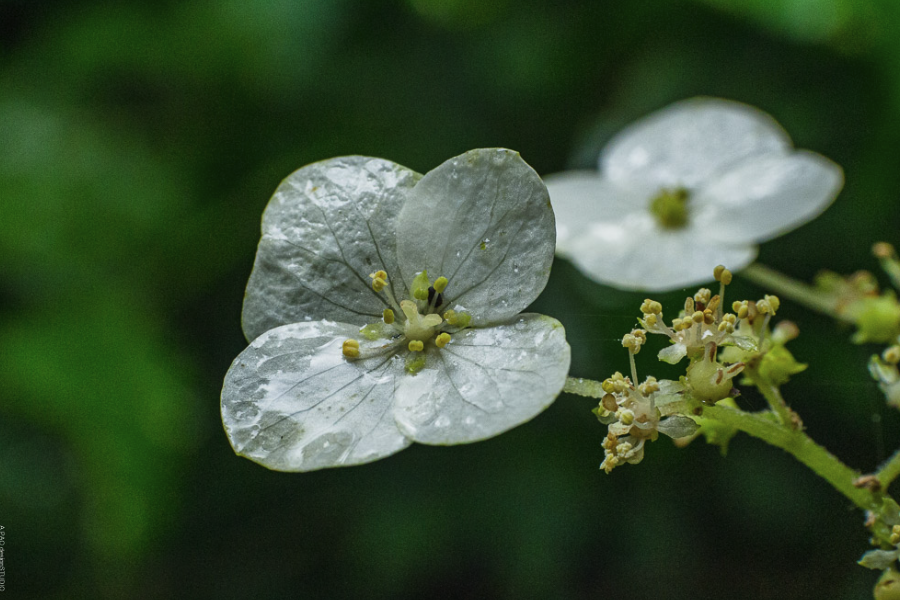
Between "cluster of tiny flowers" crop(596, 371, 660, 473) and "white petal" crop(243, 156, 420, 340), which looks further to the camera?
"white petal" crop(243, 156, 420, 340)

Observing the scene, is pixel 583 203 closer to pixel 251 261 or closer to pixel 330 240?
pixel 330 240

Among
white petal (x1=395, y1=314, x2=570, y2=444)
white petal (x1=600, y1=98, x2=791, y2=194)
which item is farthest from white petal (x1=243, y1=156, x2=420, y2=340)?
white petal (x1=600, y1=98, x2=791, y2=194)

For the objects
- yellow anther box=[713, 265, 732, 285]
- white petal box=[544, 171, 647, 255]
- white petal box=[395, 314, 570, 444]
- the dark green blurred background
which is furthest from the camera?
the dark green blurred background

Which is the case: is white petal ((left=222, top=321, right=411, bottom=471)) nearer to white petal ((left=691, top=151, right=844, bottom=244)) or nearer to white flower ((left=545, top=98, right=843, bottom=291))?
white flower ((left=545, top=98, right=843, bottom=291))

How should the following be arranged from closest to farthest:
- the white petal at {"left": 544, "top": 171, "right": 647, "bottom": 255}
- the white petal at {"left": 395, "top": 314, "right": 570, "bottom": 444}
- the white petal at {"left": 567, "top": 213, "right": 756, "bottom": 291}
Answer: the white petal at {"left": 395, "top": 314, "right": 570, "bottom": 444} < the white petal at {"left": 567, "top": 213, "right": 756, "bottom": 291} < the white petal at {"left": 544, "top": 171, "right": 647, "bottom": 255}

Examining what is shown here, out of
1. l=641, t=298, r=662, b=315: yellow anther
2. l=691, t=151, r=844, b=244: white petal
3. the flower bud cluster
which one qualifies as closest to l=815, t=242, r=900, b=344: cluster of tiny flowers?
l=691, t=151, r=844, b=244: white petal

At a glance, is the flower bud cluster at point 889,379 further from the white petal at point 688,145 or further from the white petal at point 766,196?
the white petal at point 688,145

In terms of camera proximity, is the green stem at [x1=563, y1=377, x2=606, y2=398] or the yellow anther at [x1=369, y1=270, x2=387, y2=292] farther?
the yellow anther at [x1=369, y1=270, x2=387, y2=292]

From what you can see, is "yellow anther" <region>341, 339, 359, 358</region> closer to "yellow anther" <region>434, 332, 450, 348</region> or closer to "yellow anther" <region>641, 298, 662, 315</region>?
"yellow anther" <region>434, 332, 450, 348</region>

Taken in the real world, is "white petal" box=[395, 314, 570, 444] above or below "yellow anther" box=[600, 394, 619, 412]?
above
